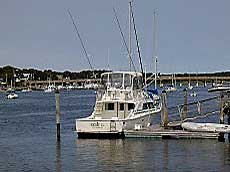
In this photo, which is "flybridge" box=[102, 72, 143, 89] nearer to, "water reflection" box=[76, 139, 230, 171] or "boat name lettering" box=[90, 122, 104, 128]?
"boat name lettering" box=[90, 122, 104, 128]

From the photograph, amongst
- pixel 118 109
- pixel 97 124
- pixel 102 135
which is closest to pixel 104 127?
pixel 97 124

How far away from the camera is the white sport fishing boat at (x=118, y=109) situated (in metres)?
48.3

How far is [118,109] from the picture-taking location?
5122 cm

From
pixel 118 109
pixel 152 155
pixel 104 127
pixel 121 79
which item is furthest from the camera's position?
pixel 121 79

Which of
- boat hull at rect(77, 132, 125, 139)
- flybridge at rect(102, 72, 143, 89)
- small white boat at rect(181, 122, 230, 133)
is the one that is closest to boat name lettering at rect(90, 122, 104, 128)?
boat hull at rect(77, 132, 125, 139)

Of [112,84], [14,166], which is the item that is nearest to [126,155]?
[14,166]

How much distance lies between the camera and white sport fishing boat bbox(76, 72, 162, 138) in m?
48.3

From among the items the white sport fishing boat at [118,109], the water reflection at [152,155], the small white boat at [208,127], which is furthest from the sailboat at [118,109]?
the small white boat at [208,127]

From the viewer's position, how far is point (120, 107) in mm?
51344

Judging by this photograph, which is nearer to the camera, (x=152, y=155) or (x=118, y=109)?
(x=152, y=155)

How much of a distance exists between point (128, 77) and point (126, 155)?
12.9m

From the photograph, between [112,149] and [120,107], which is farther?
[120,107]

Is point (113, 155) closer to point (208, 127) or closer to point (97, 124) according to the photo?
point (97, 124)

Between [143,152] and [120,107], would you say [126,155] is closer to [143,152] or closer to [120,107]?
[143,152]
